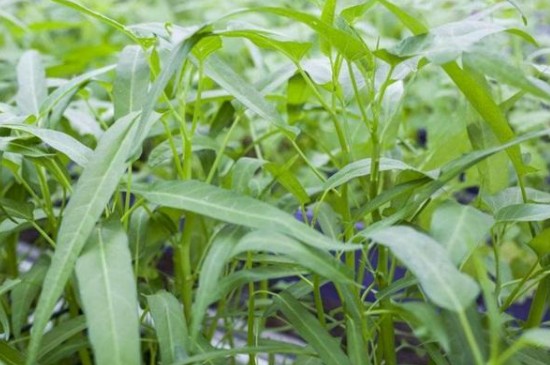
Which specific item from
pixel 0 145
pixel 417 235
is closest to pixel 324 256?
pixel 417 235

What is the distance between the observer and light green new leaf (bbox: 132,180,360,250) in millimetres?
468

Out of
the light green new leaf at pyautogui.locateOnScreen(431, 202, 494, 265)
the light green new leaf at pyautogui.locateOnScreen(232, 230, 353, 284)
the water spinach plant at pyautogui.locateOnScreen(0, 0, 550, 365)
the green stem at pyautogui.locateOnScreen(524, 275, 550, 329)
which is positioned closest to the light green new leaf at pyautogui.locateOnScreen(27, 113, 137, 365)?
the water spinach plant at pyautogui.locateOnScreen(0, 0, 550, 365)

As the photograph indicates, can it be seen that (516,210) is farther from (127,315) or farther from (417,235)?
(127,315)

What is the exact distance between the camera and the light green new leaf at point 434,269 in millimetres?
402

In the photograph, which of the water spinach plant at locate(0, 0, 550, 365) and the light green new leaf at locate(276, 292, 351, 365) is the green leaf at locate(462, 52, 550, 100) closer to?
the water spinach plant at locate(0, 0, 550, 365)

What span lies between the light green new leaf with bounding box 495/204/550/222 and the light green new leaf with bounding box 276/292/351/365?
0.15m

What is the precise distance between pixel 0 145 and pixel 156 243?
0.82ft

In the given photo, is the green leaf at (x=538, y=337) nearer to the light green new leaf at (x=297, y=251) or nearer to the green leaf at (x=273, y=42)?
the light green new leaf at (x=297, y=251)

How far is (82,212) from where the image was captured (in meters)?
0.48

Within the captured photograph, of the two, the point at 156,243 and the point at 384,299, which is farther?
the point at 156,243

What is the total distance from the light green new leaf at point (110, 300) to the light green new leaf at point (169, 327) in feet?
0.24

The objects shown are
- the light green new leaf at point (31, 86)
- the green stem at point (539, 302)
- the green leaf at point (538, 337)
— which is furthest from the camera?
the light green new leaf at point (31, 86)

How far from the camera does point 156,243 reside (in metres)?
0.79

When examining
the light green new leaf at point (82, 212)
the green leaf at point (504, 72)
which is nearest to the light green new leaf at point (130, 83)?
the light green new leaf at point (82, 212)
